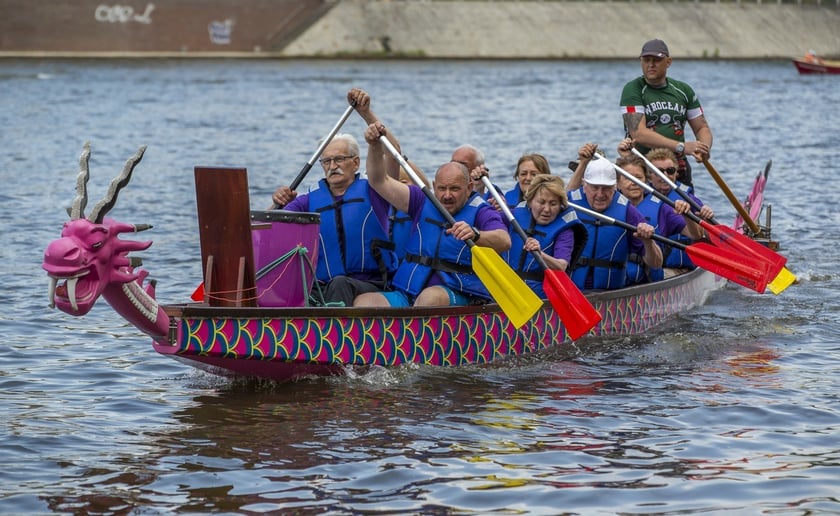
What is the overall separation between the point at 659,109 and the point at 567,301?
3.25 m

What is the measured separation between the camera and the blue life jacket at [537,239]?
9492mm

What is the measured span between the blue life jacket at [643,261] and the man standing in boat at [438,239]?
2046 millimetres

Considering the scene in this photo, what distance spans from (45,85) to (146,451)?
36192 millimetres

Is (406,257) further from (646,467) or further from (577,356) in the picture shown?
(646,467)

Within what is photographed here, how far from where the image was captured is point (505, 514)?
6.23m

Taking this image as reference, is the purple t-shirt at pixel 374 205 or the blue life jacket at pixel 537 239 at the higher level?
the purple t-shirt at pixel 374 205

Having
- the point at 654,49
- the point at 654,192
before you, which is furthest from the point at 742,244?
the point at 654,49

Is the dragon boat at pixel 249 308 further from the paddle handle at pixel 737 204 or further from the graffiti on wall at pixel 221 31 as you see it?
the graffiti on wall at pixel 221 31

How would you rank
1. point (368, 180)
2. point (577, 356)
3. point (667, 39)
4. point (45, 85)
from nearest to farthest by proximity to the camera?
1. point (368, 180)
2. point (577, 356)
3. point (45, 85)
4. point (667, 39)

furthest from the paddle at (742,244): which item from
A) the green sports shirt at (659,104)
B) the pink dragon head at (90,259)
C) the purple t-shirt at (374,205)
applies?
the pink dragon head at (90,259)

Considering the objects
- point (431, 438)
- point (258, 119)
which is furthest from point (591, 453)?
point (258, 119)

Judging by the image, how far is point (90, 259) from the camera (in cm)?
676

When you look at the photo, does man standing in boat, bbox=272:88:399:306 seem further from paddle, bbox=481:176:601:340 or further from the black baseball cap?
the black baseball cap

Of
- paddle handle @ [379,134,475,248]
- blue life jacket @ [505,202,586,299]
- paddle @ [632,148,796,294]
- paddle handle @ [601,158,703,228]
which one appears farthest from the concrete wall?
paddle handle @ [379,134,475,248]
